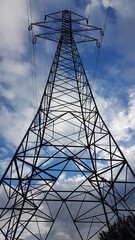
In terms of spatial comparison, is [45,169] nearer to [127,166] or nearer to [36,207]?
[36,207]

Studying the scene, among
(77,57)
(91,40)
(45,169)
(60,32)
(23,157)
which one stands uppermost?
(60,32)

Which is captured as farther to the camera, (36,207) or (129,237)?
(129,237)

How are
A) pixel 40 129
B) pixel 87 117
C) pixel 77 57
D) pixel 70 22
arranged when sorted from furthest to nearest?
pixel 70 22
pixel 77 57
pixel 87 117
pixel 40 129

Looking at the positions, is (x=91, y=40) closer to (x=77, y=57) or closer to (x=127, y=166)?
(x=77, y=57)

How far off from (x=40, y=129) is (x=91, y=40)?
8745mm

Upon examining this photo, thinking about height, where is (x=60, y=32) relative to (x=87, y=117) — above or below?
above

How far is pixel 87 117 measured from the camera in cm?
1141

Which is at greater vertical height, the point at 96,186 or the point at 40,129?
the point at 40,129

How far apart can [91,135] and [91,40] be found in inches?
323

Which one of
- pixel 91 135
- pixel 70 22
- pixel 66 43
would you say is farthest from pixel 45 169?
pixel 70 22

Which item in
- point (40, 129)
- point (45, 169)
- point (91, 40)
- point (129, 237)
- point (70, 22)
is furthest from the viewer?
point (129, 237)

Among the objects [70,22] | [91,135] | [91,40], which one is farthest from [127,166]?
[70,22]

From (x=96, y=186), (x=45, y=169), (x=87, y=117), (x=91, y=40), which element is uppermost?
(x=91, y=40)

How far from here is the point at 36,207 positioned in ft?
29.6
